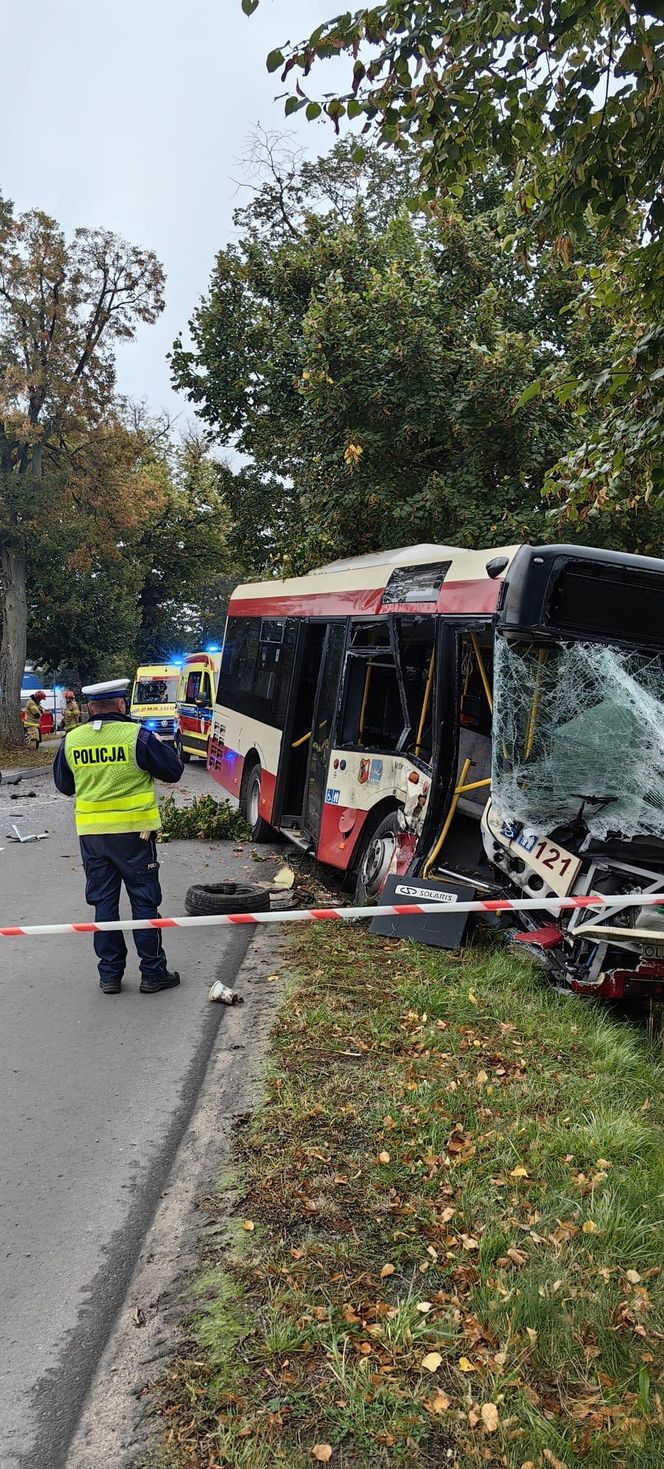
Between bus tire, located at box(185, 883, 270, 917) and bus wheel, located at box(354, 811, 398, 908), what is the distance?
0.76 metres

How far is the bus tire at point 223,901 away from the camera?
8.04 metres

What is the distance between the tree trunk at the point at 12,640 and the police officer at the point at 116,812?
19.3 metres

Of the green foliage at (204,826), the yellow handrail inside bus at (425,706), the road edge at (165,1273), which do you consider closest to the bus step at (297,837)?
the green foliage at (204,826)

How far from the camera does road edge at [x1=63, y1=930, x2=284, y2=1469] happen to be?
2758 millimetres

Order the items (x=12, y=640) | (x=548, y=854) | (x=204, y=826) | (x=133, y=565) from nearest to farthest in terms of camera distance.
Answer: (x=548, y=854) < (x=204, y=826) < (x=12, y=640) < (x=133, y=565)

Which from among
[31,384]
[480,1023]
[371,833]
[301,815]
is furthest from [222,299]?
[480,1023]

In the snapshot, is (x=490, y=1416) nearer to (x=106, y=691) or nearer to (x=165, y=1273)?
(x=165, y=1273)

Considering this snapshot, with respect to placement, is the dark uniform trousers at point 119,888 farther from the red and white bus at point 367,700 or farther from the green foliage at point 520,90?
the green foliage at point 520,90

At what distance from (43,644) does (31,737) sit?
25.0 ft

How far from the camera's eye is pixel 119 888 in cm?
652

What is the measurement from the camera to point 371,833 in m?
8.60

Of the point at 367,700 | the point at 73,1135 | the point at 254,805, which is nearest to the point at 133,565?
the point at 254,805

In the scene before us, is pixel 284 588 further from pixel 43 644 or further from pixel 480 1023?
pixel 43 644

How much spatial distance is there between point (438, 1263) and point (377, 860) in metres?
4.80
